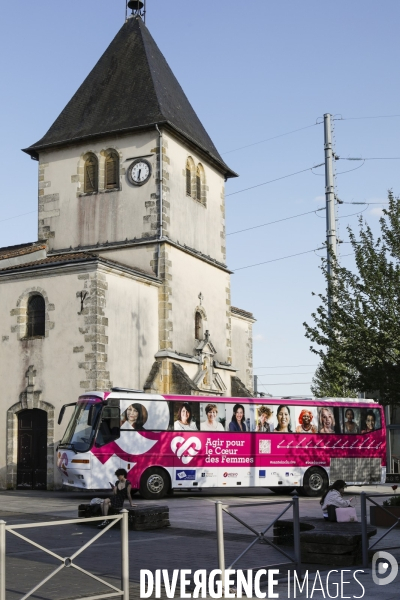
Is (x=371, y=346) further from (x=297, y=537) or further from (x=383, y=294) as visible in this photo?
(x=297, y=537)

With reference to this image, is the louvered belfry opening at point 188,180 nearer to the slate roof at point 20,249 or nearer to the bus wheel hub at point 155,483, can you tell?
the slate roof at point 20,249

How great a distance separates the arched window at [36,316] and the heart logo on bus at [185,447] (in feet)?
24.1

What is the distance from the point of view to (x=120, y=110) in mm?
32875

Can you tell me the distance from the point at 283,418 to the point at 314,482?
215 cm

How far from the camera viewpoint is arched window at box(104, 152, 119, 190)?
32.4m

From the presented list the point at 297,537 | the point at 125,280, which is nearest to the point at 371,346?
the point at 297,537

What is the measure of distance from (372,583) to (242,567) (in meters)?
1.66

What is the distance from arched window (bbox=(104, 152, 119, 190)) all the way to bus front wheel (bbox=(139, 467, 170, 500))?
13.3m

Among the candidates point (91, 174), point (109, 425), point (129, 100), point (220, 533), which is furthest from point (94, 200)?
point (220, 533)

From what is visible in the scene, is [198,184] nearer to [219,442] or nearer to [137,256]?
[137,256]

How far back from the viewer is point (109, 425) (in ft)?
73.7

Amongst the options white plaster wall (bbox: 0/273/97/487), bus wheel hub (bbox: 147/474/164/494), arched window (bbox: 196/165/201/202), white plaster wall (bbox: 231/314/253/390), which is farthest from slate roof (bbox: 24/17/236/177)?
bus wheel hub (bbox: 147/474/164/494)

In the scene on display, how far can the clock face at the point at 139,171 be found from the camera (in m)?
31.7

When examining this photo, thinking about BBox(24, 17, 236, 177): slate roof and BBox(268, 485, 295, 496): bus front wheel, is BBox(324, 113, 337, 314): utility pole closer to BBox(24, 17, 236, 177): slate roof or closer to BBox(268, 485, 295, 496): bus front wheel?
BBox(24, 17, 236, 177): slate roof
